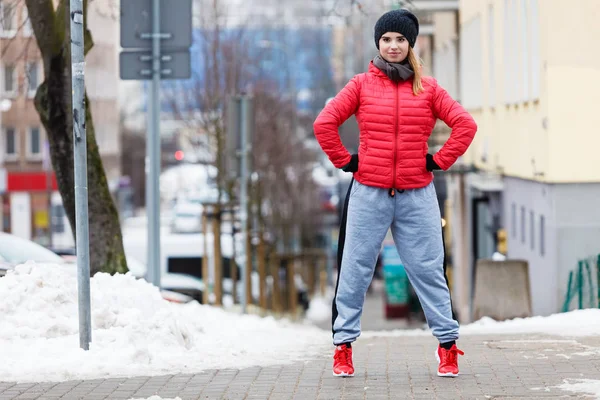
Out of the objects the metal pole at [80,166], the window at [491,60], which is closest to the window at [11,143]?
the window at [491,60]

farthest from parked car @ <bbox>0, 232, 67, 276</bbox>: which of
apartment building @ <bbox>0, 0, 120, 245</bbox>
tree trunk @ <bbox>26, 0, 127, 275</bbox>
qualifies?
apartment building @ <bbox>0, 0, 120, 245</bbox>

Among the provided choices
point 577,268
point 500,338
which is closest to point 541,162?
point 577,268

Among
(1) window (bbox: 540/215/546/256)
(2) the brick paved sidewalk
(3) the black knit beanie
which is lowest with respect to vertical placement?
(2) the brick paved sidewalk

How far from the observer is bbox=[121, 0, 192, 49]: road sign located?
12.3m

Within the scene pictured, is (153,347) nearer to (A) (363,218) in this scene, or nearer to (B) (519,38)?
(A) (363,218)

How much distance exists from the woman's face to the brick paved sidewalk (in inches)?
67.5

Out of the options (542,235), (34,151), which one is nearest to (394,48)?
(542,235)

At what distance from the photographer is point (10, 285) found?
386 inches

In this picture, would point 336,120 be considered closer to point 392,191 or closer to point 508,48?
point 392,191

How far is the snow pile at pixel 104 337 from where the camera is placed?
28.2ft

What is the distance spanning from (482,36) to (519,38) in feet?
19.9

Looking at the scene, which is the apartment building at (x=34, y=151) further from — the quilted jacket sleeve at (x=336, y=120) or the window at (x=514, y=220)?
the quilted jacket sleeve at (x=336, y=120)

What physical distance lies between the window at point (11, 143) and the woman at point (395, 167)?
65.1 m

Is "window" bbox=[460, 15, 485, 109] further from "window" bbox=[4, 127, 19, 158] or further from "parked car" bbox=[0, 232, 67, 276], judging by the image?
"window" bbox=[4, 127, 19, 158]
